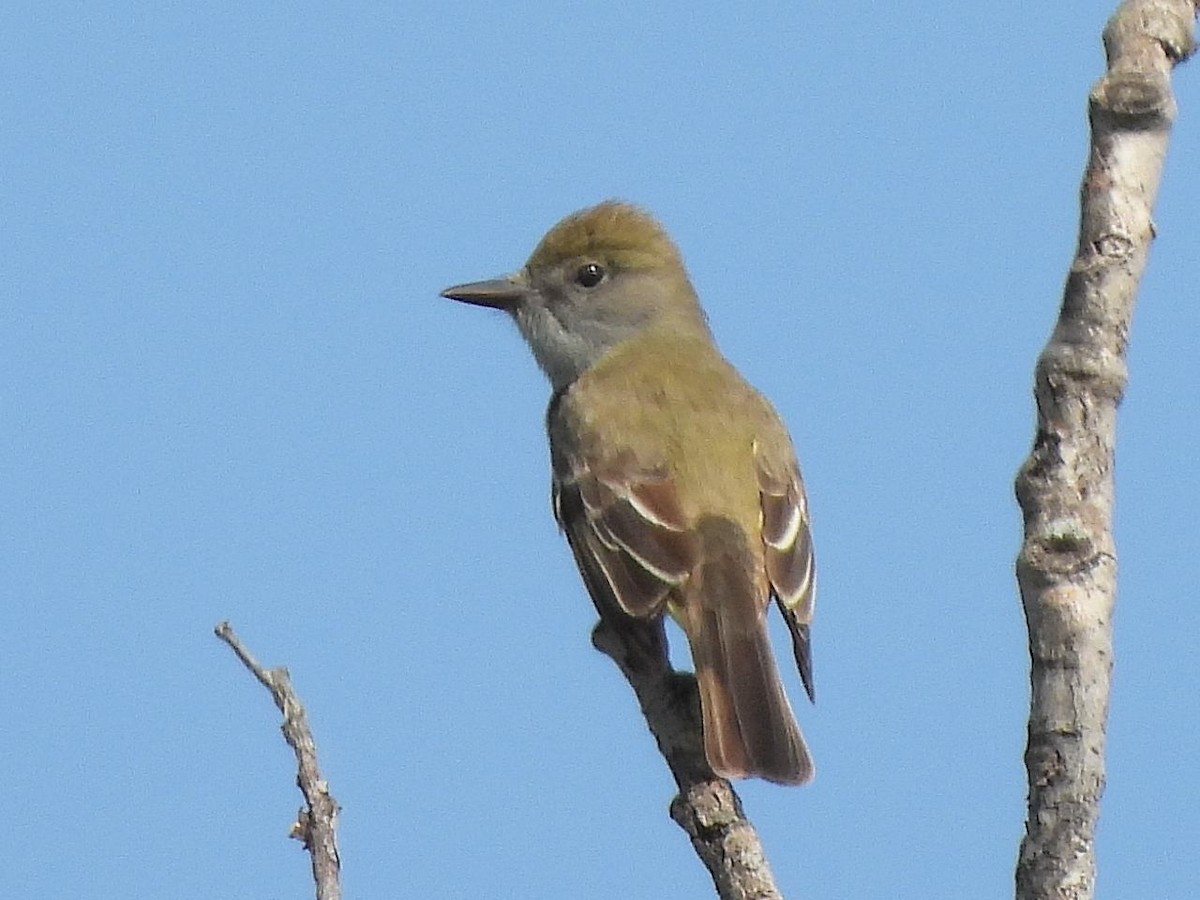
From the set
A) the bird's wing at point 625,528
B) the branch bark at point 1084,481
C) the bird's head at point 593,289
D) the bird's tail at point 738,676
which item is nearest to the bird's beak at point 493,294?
the bird's head at point 593,289

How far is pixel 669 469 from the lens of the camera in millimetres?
6672

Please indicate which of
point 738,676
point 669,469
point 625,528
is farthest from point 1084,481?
point 669,469

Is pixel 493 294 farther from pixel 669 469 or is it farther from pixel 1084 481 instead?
pixel 1084 481

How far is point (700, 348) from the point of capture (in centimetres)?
816

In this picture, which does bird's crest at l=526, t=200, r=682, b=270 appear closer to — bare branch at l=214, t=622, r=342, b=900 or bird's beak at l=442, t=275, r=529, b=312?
bird's beak at l=442, t=275, r=529, b=312

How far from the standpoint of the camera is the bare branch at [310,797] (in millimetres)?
3680

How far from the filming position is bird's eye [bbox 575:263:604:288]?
839cm

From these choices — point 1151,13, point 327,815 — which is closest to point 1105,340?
point 1151,13

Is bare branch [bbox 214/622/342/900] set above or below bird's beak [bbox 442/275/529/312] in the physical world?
below

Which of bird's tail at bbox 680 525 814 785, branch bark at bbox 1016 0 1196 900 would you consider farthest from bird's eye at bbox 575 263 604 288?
branch bark at bbox 1016 0 1196 900

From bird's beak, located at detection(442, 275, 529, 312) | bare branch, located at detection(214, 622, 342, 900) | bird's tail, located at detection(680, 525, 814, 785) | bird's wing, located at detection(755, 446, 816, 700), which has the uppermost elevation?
bird's beak, located at detection(442, 275, 529, 312)

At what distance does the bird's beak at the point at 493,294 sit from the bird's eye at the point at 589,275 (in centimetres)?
24

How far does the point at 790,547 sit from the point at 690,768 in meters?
1.48

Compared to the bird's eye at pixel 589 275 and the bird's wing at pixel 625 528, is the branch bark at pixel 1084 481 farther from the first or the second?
the bird's eye at pixel 589 275
